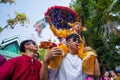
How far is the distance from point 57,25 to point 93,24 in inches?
905

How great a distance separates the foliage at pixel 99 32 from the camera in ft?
88.1

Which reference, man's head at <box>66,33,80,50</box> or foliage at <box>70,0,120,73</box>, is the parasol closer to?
man's head at <box>66,33,80,50</box>

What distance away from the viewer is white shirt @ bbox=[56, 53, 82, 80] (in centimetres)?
398

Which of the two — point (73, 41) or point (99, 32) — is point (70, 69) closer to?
point (73, 41)

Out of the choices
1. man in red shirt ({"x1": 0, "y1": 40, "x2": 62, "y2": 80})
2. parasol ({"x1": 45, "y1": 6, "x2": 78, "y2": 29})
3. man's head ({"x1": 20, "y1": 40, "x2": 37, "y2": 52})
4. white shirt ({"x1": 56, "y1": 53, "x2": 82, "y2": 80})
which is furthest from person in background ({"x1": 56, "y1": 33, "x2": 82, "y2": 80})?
parasol ({"x1": 45, "y1": 6, "x2": 78, "y2": 29})

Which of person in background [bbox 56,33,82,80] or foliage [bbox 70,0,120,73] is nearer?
person in background [bbox 56,33,82,80]

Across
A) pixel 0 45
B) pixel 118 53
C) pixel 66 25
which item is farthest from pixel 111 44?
pixel 66 25

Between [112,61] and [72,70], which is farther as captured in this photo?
[112,61]

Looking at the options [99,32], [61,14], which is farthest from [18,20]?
[61,14]

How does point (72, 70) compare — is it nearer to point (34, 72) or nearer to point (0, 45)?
point (34, 72)

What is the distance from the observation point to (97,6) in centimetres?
2841

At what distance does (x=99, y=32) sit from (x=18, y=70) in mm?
24653

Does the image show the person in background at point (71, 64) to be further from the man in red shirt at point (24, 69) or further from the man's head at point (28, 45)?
the man's head at point (28, 45)

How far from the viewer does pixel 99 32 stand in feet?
92.9
